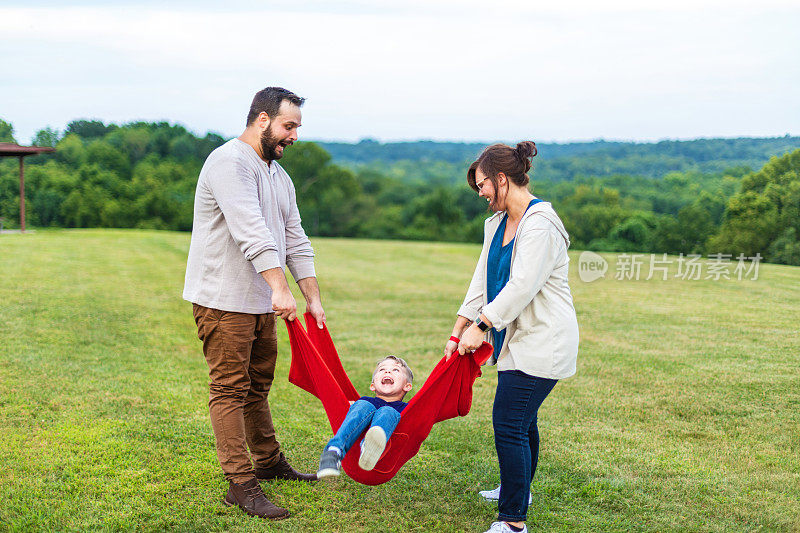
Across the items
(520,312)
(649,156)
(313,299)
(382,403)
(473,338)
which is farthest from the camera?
(649,156)

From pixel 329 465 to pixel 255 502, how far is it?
67 centimetres

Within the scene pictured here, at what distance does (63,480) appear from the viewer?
12.6ft

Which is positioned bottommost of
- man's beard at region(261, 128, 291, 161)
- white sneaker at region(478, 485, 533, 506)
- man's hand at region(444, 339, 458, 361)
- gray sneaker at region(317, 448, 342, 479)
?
white sneaker at region(478, 485, 533, 506)

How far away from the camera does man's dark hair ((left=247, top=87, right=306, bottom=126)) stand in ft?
10.7

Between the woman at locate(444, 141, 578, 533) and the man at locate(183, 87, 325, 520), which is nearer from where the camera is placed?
the woman at locate(444, 141, 578, 533)

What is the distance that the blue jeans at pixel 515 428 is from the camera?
302 centimetres

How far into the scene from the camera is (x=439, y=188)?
56656 millimetres

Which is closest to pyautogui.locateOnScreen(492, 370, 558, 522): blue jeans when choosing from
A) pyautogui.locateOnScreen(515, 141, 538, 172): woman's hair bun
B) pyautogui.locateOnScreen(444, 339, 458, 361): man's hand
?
pyautogui.locateOnScreen(444, 339, 458, 361): man's hand

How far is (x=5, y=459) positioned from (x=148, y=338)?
4.24 m

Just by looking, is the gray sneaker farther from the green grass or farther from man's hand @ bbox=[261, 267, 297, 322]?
man's hand @ bbox=[261, 267, 297, 322]

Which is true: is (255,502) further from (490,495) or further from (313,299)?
(490,495)

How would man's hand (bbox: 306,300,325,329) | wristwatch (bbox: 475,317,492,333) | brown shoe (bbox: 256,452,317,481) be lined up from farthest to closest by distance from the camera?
1. brown shoe (bbox: 256,452,317,481)
2. man's hand (bbox: 306,300,325,329)
3. wristwatch (bbox: 475,317,492,333)

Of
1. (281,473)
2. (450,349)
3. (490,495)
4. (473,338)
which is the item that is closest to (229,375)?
(281,473)

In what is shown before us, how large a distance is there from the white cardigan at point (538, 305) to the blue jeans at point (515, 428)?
0.22 feet
